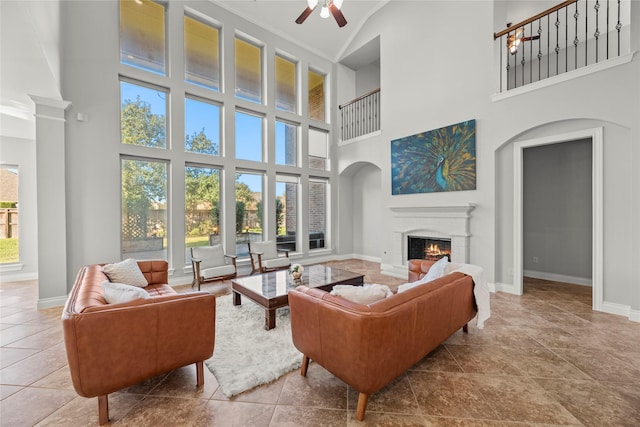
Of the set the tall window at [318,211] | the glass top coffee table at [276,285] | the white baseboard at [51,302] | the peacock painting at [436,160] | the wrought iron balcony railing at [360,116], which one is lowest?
the white baseboard at [51,302]

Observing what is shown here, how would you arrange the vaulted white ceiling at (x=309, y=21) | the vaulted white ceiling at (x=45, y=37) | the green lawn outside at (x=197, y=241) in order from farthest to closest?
1. the vaulted white ceiling at (x=309, y=21)
2. the green lawn outside at (x=197, y=241)
3. the vaulted white ceiling at (x=45, y=37)

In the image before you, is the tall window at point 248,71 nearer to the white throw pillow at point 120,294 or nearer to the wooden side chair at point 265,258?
the wooden side chair at point 265,258

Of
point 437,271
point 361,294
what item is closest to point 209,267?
point 361,294

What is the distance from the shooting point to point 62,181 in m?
3.99

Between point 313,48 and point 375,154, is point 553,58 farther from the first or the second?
point 313,48

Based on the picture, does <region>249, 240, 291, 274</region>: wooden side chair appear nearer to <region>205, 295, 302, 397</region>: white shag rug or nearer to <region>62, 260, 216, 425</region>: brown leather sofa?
<region>205, 295, 302, 397</region>: white shag rug

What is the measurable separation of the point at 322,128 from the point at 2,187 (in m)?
7.03

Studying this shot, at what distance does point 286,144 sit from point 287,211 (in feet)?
5.60

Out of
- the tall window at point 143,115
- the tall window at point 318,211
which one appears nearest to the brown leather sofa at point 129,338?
the tall window at point 143,115

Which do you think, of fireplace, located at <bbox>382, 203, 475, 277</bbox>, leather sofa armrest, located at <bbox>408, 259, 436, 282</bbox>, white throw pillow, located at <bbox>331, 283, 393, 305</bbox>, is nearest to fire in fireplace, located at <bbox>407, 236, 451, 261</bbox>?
fireplace, located at <bbox>382, 203, 475, 277</bbox>

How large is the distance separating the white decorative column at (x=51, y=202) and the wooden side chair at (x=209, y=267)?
1.77m

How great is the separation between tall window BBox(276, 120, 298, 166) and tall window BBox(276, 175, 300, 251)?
423 millimetres

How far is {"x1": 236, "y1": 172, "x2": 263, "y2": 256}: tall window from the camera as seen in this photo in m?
6.09

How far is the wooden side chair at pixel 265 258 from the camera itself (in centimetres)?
548
